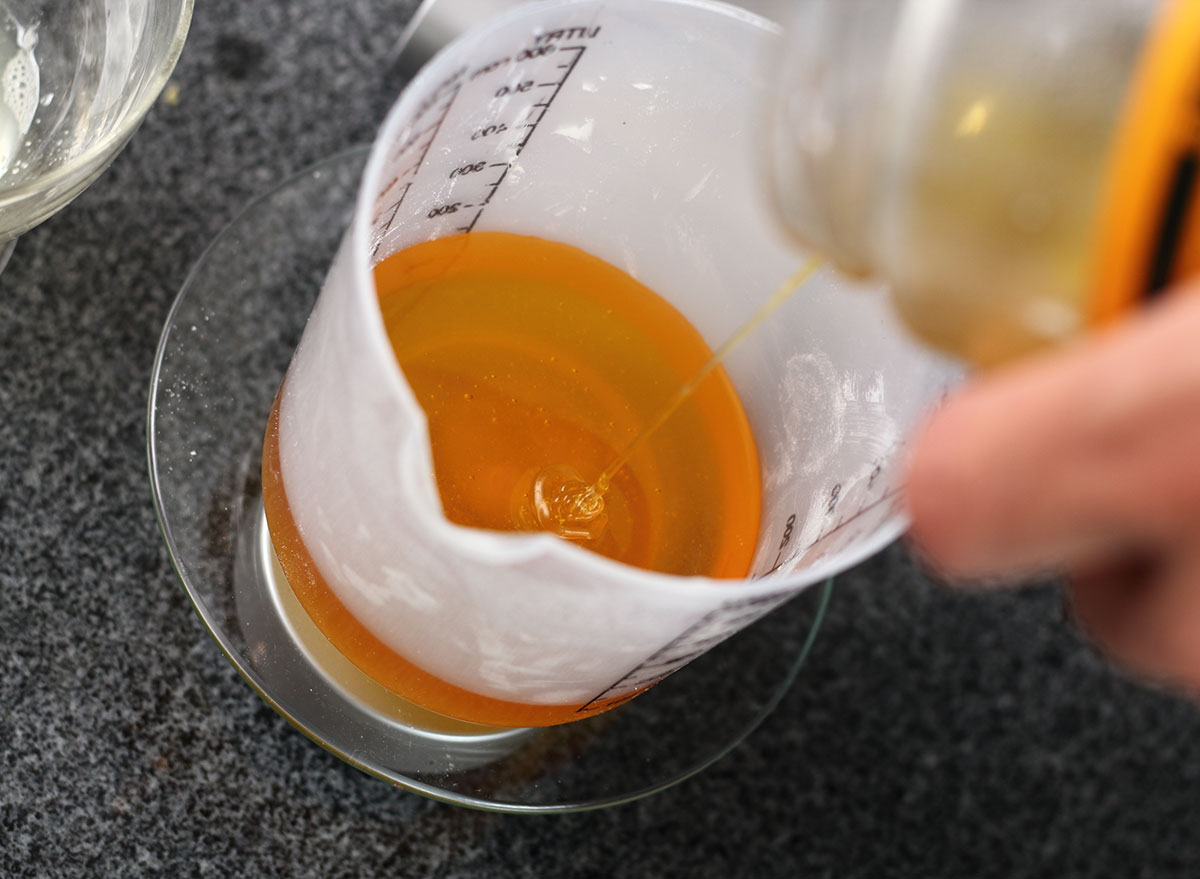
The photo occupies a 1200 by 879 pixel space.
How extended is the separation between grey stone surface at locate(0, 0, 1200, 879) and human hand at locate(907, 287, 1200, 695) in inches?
11.6

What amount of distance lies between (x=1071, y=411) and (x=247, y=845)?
0.40 m

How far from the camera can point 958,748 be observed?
1.98 feet

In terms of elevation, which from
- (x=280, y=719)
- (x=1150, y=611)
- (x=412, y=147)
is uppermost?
(x=412, y=147)

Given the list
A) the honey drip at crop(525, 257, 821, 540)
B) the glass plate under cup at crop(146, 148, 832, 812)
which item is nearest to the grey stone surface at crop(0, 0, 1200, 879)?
the glass plate under cup at crop(146, 148, 832, 812)

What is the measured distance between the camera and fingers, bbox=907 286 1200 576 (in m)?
0.25

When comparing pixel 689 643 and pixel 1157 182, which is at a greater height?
pixel 1157 182

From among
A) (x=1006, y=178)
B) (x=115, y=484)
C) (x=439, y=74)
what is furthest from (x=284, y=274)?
(x=1006, y=178)

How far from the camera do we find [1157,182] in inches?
10.2

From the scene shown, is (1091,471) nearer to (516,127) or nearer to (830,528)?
(830,528)

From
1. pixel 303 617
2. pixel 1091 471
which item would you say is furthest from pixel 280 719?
pixel 1091 471

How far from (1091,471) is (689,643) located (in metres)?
0.15

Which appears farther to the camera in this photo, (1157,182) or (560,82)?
(560,82)

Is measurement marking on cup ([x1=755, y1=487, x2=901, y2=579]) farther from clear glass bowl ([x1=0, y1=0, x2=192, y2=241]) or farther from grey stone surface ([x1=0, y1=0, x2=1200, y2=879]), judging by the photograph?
clear glass bowl ([x1=0, y1=0, x2=192, y2=241])

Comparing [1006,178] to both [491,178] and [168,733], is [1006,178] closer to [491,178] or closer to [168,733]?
[491,178]
